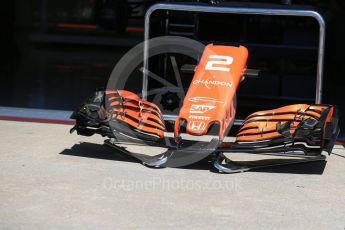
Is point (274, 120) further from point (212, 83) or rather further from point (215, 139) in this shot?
point (212, 83)

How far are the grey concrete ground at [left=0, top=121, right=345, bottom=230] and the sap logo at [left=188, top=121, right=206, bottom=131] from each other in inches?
15.5

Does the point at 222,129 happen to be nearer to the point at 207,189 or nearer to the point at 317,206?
the point at 207,189

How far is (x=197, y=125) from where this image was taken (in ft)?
19.4

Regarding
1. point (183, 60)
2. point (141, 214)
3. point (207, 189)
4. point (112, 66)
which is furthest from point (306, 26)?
point (141, 214)

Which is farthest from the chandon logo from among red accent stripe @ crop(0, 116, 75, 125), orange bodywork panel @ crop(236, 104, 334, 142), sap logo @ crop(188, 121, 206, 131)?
red accent stripe @ crop(0, 116, 75, 125)

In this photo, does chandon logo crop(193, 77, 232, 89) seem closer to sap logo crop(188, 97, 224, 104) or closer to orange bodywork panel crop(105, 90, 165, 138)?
A: sap logo crop(188, 97, 224, 104)

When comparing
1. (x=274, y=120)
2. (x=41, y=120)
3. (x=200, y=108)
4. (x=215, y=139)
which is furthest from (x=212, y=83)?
(x=41, y=120)

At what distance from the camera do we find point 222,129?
19.7 ft

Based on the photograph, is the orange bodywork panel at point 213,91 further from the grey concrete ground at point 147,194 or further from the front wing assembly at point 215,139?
the grey concrete ground at point 147,194

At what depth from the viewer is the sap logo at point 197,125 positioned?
5.89 m

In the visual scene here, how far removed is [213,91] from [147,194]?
1386 millimetres

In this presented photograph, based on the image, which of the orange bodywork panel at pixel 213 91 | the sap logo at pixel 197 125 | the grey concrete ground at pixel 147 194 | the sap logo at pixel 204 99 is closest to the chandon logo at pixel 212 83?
the orange bodywork panel at pixel 213 91

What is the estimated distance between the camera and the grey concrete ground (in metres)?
4.74

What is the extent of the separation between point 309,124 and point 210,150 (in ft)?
2.90
